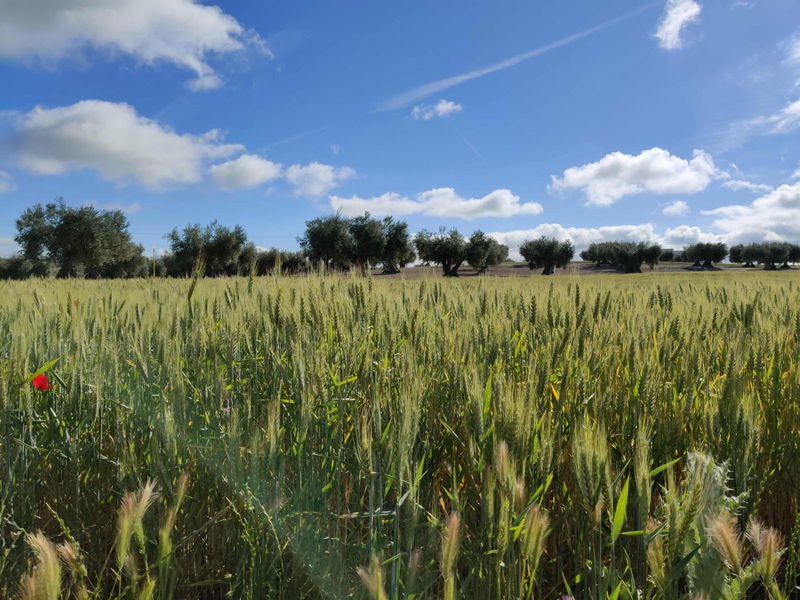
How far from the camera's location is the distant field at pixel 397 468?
0.74 metres

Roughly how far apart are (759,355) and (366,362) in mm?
1488

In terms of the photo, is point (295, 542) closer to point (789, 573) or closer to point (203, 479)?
point (203, 479)

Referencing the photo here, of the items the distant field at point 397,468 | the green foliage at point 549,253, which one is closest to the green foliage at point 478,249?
the green foliage at point 549,253

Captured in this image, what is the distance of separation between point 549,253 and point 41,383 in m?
70.6

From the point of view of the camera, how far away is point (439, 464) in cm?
122

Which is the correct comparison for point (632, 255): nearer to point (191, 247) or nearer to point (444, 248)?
point (444, 248)

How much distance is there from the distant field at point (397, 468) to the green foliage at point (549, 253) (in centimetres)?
6834

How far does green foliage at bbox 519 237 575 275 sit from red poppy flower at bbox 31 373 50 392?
68.9 m

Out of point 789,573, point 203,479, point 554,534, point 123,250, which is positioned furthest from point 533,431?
point 123,250

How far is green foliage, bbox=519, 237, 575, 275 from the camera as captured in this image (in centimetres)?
6743

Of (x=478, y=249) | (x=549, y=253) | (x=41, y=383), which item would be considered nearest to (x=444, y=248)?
(x=478, y=249)

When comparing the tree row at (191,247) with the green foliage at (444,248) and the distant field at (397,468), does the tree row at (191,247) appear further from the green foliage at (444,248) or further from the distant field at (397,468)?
the distant field at (397,468)

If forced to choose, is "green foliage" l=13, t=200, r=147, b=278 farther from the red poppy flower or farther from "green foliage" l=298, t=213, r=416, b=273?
the red poppy flower

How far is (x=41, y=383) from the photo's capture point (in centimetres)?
135
